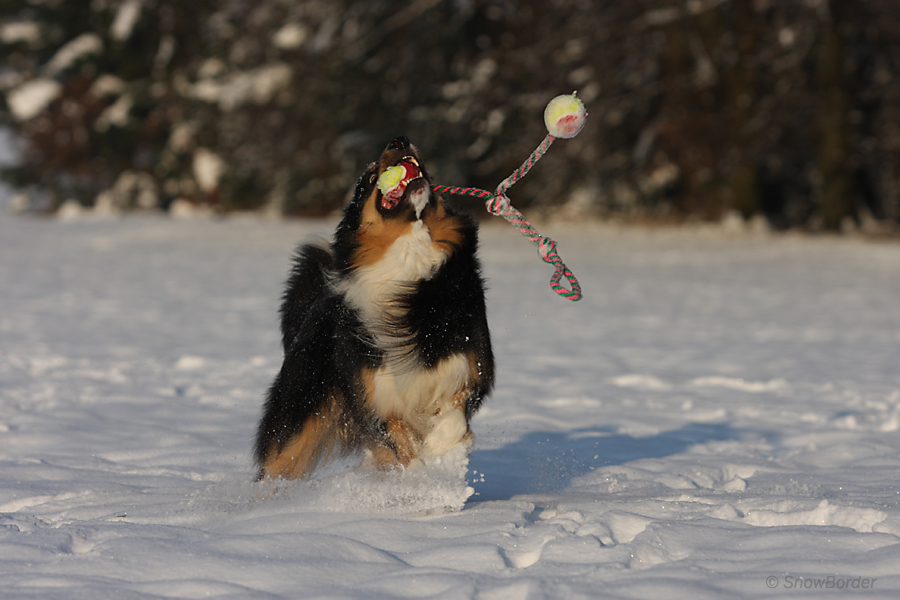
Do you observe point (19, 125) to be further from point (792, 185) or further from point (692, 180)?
point (792, 185)

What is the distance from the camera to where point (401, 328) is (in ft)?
9.68

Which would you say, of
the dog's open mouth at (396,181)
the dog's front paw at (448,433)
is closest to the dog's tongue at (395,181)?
the dog's open mouth at (396,181)

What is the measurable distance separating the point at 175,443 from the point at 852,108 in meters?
15.7

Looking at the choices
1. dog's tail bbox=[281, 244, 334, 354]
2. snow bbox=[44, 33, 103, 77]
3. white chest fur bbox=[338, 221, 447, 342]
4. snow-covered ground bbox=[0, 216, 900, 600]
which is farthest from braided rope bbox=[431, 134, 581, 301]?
snow bbox=[44, 33, 103, 77]

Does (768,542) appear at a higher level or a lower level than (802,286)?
lower

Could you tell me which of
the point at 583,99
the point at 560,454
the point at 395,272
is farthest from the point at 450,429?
the point at 583,99

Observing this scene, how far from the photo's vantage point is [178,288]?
9.92 metres

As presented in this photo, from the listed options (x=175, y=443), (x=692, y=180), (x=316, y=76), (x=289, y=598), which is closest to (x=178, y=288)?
(x=175, y=443)

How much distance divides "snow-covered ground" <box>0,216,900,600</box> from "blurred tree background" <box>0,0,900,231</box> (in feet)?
24.4

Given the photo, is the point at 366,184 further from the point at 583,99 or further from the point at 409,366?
the point at 583,99

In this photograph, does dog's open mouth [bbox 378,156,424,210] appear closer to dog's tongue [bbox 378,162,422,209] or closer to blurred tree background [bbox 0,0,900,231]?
dog's tongue [bbox 378,162,422,209]

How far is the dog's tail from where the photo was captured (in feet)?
11.5

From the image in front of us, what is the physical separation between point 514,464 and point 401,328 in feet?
3.79

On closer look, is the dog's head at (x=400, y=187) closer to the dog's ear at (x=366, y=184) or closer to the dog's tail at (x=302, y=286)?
the dog's ear at (x=366, y=184)
